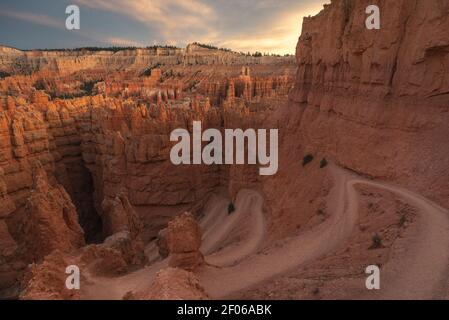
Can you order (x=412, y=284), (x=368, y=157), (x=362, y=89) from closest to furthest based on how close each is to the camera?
1. (x=412, y=284)
2. (x=368, y=157)
3. (x=362, y=89)

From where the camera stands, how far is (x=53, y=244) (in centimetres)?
1755

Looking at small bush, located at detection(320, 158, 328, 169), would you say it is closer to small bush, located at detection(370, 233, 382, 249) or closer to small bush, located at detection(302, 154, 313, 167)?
small bush, located at detection(302, 154, 313, 167)

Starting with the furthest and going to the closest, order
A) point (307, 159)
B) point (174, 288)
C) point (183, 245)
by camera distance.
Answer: point (307, 159)
point (183, 245)
point (174, 288)

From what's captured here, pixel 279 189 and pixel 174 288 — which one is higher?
pixel 174 288

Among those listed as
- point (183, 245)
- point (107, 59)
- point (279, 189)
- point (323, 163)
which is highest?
point (107, 59)

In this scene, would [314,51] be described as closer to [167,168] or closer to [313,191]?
[313,191]

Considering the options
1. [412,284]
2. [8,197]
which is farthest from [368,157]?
[8,197]

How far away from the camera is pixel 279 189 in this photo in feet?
81.1

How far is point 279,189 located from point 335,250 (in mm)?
11259

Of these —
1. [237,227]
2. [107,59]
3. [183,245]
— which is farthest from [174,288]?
[107,59]

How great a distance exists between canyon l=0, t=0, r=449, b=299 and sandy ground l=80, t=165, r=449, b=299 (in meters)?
0.07

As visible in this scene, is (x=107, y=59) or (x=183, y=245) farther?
(x=107, y=59)

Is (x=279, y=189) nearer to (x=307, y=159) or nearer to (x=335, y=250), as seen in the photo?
(x=307, y=159)

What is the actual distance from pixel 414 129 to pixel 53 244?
19.8 metres
